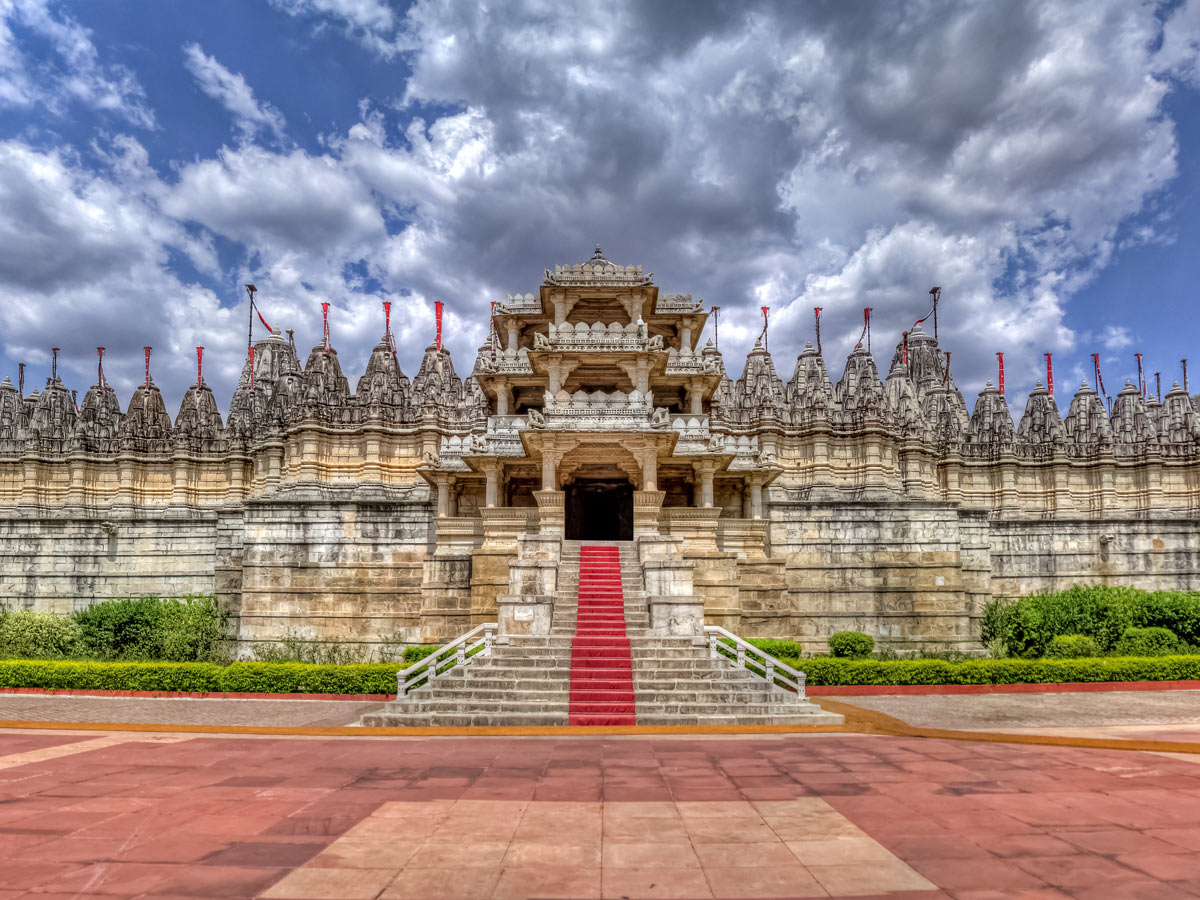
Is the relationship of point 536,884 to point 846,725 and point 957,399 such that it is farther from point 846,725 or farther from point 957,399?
point 957,399

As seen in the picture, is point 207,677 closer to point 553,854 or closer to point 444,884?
point 553,854

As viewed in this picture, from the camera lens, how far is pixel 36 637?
25.4 meters

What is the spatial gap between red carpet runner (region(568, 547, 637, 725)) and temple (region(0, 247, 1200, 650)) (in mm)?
952

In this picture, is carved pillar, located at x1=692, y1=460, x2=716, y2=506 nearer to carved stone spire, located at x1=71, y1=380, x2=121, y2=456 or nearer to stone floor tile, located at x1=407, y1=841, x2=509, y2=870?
stone floor tile, located at x1=407, y1=841, x2=509, y2=870

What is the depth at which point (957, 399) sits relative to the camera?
137ft

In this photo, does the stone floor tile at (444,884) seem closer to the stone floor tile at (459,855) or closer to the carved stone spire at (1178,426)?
the stone floor tile at (459,855)

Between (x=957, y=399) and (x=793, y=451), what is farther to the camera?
(x=957, y=399)

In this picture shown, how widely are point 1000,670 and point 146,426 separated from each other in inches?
1521

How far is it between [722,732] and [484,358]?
17255 mm

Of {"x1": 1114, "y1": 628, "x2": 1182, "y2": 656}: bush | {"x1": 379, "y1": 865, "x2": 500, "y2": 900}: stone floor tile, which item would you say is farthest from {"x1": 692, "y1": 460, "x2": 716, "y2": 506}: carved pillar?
{"x1": 379, "y1": 865, "x2": 500, "y2": 900}: stone floor tile

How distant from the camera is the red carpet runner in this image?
47.3 ft

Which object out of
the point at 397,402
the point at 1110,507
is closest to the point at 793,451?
the point at 1110,507

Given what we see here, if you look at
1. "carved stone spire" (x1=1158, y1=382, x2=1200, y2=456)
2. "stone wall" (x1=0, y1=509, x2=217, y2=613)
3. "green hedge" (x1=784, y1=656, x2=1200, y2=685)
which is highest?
"carved stone spire" (x1=1158, y1=382, x2=1200, y2=456)

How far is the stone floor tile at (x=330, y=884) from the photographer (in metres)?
5.86
